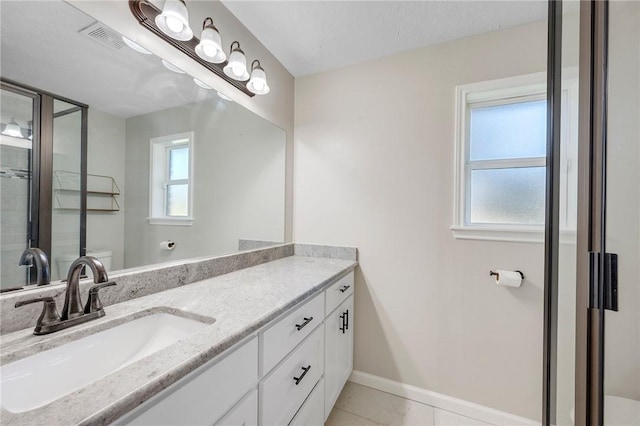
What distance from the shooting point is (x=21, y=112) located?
744 mm

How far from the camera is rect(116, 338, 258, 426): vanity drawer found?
535 mm

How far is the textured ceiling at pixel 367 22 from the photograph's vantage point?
136 cm

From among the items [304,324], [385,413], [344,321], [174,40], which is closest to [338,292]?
[344,321]

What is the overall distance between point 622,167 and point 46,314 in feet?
4.89

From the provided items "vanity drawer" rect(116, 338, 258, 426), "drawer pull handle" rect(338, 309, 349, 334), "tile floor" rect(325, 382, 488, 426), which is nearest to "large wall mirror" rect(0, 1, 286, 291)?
"vanity drawer" rect(116, 338, 258, 426)

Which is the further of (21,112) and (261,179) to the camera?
(261,179)

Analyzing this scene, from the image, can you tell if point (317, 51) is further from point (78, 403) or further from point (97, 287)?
point (78, 403)

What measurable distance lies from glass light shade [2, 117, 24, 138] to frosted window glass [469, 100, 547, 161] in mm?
2051

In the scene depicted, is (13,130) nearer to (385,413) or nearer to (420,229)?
(420,229)

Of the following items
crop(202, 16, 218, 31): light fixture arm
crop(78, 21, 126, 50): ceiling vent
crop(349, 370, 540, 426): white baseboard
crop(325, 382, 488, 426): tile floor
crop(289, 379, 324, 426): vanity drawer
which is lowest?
crop(325, 382, 488, 426): tile floor

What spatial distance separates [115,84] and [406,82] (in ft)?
5.35

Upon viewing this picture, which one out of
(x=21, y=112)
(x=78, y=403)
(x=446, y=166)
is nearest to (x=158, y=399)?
(x=78, y=403)

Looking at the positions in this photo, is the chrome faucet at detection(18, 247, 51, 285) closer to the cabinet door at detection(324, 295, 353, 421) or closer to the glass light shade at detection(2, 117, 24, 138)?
the glass light shade at detection(2, 117, 24, 138)

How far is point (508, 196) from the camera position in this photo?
5.04 feet
